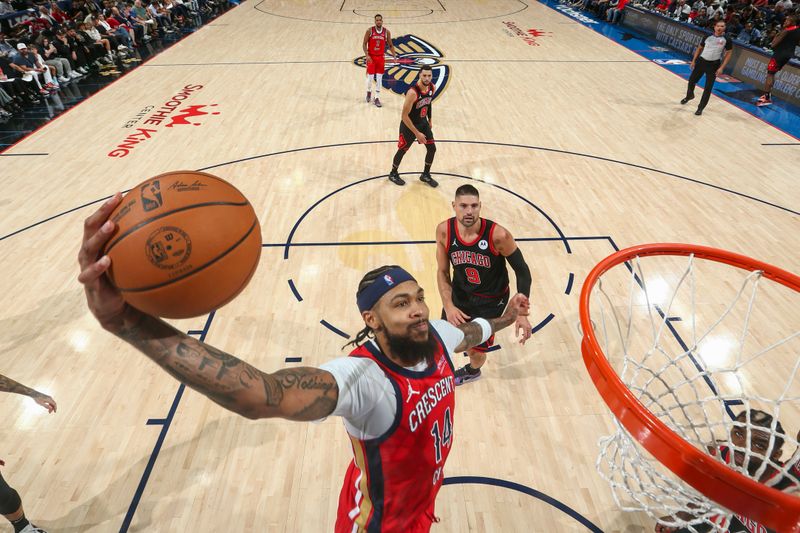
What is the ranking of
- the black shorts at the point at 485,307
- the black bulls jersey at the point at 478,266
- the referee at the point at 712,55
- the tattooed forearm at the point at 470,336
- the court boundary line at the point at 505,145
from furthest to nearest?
the referee at the point at 712,55 → the court boundary line at the point at 505,145 → the black shorts at the point at 485,307 → the black bulls jersey at the point at 478,266 → the tattooed forearm at the point at 470,336

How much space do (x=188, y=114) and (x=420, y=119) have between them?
5323 mm

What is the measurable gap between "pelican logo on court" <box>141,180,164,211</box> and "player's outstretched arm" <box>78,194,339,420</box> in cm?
12

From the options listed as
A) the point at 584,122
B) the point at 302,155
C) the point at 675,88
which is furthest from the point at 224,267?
the point at 675,88

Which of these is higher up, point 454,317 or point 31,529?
point 454,317

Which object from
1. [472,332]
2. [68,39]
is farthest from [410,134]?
[68,39]

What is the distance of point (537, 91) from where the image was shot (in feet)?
35.0

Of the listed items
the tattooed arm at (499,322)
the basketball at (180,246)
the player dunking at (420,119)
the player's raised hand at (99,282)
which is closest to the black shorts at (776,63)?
the player dunking at (420,119)

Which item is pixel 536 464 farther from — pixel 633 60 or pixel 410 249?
pixel 633 60

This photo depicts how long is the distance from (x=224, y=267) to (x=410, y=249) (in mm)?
3893

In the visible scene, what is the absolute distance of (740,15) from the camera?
1356cm

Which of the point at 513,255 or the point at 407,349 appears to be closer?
the point at 407,349

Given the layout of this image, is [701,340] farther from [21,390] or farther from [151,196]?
[21,390]

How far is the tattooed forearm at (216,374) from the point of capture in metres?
1.33

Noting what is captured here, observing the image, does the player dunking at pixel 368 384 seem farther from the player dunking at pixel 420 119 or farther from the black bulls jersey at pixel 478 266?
the player dunking at pixel 420 119
